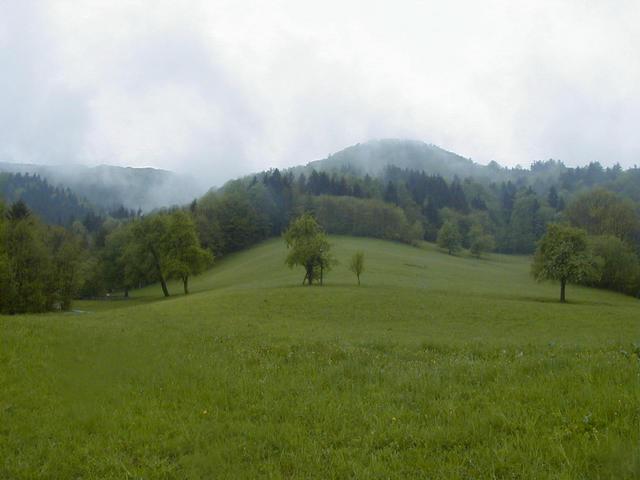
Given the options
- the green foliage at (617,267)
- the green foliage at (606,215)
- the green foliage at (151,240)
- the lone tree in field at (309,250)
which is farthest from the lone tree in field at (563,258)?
the green foliage at (151,240)

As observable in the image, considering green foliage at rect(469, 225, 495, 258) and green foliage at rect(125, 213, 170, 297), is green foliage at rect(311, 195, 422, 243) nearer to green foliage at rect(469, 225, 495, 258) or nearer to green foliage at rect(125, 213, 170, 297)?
green foliage at rect(469, 225, 495, 258)

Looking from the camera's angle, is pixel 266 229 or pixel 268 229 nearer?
pixel 266 229

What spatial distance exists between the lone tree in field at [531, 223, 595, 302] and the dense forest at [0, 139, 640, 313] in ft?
22.5

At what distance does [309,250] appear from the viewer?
6059cm

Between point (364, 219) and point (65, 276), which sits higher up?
point (364, 219)

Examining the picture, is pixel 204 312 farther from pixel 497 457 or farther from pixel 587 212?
pixel 587 212

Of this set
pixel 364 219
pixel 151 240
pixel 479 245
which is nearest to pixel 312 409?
pixel 151 240

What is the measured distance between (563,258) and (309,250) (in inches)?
1509

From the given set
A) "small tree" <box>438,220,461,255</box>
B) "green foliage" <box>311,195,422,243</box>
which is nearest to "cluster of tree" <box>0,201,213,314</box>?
"green foliage" <box>311,195,422,243</box>

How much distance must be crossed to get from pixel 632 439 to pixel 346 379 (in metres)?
5.26

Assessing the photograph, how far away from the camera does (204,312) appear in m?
32.3

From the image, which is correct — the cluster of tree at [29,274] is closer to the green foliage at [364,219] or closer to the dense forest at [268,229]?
the dense forest at [268,229]

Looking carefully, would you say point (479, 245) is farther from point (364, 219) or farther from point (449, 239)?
point (364, 219)

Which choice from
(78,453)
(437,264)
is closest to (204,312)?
(78,453)
